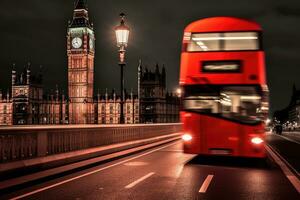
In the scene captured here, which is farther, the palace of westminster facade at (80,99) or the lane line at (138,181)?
the palace of westminster facade at (80,99)

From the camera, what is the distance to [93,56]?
510 feet

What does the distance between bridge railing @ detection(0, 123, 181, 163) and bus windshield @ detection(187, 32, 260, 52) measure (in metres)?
4.70

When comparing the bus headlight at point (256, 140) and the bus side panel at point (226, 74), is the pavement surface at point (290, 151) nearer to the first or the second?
the bus headlight at point (256, 140)

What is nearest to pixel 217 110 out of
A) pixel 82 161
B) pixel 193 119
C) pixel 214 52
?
pixel 193 119

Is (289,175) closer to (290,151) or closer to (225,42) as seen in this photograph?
(225,42)

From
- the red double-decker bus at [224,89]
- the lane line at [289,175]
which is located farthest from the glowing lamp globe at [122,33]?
the lane line at [289,175]

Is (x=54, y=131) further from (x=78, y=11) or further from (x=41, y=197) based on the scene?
(x=78, y=11)

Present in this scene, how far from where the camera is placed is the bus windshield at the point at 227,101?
13484mm

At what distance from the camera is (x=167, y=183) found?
1048 cm

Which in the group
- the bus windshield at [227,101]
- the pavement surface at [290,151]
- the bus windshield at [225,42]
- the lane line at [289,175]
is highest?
the bus windshield at [225,42]

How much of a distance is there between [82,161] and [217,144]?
4.31 meters

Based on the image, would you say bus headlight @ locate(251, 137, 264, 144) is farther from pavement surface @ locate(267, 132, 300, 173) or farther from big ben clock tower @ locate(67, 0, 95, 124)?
big ben clock tower @ locate(67, 0, 95, 124)

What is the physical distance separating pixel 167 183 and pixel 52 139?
13.4 ft

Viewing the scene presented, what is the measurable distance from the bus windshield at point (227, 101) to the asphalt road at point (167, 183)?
1656mm
